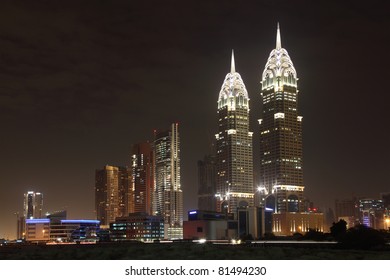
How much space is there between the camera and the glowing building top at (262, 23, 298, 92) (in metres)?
170

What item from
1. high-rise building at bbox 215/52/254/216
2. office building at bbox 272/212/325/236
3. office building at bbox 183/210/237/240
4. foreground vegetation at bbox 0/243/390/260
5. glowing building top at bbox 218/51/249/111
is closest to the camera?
foreground vegetation at bbox 0/243/390/260

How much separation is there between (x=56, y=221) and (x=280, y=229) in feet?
197

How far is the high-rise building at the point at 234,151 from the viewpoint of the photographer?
7077 inches

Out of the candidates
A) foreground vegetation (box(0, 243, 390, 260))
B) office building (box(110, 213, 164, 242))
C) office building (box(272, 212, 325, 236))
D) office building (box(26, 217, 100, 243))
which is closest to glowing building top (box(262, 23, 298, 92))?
office building (box(272, 212, 325, 236))

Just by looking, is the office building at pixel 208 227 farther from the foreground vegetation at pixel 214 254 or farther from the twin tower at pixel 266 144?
the foreground vegetation at pixel 214 254

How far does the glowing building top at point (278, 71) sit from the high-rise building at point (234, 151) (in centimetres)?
1361

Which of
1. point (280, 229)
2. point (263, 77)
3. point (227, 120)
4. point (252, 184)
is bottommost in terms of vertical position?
point (280, 229)

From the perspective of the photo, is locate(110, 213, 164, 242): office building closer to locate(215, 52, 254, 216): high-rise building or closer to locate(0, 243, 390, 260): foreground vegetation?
locate(215, 52, 254, 216): high-rise building

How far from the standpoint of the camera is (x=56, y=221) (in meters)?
157

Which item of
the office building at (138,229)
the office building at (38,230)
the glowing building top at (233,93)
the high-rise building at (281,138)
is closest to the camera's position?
the office building at (138,229)

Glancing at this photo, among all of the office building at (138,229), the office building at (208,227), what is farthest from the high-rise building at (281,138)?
the office building at (208,227)
